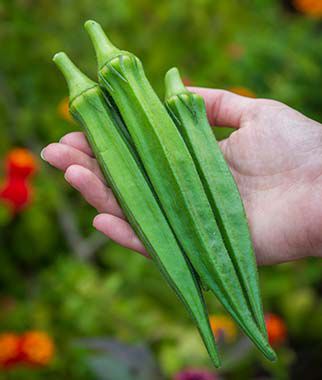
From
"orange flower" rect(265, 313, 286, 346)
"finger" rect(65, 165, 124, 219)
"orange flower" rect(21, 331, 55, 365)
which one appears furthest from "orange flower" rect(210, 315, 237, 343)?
"finger" rect(65, 165, 124, 219)

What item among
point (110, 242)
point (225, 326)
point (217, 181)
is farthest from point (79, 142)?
point (110, 242)

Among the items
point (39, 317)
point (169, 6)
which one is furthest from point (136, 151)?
point (169, 6)

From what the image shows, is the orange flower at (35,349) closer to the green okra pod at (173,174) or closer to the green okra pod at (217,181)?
the green okra pod at (173,174)

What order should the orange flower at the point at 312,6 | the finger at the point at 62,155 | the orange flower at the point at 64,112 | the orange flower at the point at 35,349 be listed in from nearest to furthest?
the finger at the point at 62,155, the orange flower at the point at 35,349, the orange flower at the point at 64,112, the orange flower at the point at 312,6

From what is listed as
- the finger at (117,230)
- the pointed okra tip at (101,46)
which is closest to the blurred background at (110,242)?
the finger at (117,230)

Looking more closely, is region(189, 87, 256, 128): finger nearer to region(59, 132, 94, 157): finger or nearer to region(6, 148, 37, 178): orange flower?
region(59, 132, 94, 157): finger

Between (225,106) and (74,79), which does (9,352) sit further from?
(225,106)

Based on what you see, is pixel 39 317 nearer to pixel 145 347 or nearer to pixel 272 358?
pixel 145 347
